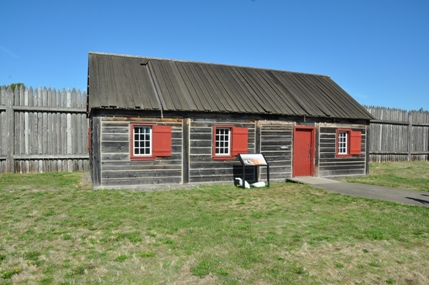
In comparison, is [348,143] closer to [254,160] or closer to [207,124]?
[254,160]

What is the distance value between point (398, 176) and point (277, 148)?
688 cm

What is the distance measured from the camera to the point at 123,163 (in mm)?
13094

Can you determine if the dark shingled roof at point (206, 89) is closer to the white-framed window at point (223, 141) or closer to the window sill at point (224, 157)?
the white-framed window at point (223, 141)

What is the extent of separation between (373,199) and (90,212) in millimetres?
8479

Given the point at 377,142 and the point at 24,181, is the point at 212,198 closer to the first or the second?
the point at 24,181

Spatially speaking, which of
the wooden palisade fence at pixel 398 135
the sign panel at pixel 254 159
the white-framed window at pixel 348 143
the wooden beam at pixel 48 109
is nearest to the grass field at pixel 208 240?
the sign panel at pixel 254 159

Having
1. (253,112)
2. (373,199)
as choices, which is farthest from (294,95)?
(373,199)

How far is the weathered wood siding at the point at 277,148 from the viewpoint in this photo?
1532 cm

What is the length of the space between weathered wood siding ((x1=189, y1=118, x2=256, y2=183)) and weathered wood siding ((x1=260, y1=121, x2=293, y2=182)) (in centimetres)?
136

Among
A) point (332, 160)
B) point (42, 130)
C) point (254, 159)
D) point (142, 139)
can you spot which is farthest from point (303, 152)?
point (42, 130)

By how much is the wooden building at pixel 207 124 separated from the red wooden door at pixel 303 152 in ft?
0.15

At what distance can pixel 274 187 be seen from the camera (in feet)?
45.9

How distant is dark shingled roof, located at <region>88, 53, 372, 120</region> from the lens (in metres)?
13.8

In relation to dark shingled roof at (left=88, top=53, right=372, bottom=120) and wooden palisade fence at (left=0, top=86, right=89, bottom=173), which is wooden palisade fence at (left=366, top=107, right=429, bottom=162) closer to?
dark shingled roof at (left=88, top=53, right=372, bottom=120)
